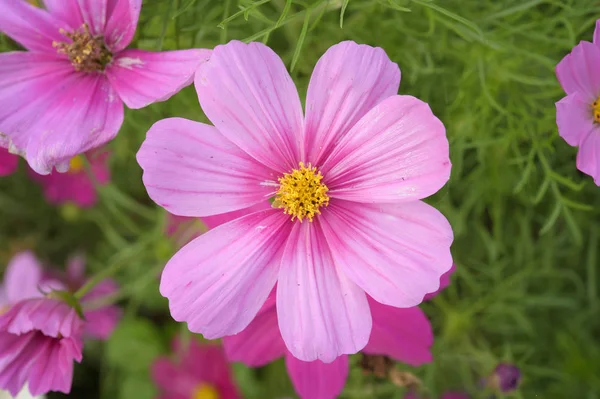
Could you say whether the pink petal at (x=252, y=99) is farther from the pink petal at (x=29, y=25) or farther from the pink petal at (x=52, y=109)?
the pink petal at (x=29, y=25)

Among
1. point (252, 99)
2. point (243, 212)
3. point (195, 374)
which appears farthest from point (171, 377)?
point (252, 99)

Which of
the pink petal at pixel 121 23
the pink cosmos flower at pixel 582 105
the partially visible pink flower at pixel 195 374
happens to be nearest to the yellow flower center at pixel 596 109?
the pink cosmos flower at pixel 582 105

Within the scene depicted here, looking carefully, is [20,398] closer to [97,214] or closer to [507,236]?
[97,214]

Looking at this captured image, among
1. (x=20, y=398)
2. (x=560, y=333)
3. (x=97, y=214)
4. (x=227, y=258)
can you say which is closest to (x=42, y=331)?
(x=227, y=258)

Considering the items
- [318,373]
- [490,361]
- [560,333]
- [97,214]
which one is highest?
[97,214]

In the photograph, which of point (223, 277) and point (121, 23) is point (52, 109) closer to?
point (121, 23)

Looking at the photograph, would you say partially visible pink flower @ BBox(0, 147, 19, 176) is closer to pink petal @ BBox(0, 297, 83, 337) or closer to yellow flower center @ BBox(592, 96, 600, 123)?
pink petal @ BBox(0, 297, 83, 337)
